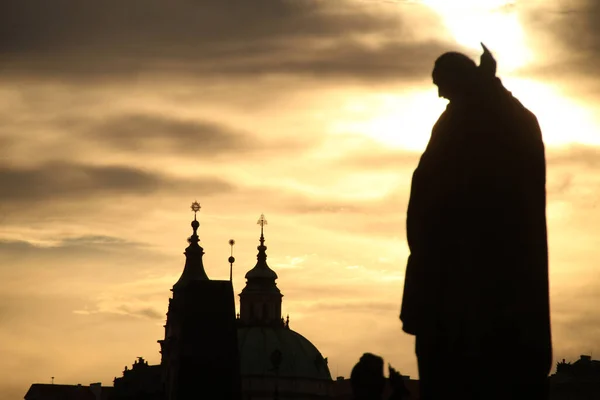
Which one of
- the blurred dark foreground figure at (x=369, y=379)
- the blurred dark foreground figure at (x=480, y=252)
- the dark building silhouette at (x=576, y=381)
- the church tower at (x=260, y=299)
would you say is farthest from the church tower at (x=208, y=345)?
the church tower at (x=260, y=299)

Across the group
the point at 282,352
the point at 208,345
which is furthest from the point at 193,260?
the point at 208,345

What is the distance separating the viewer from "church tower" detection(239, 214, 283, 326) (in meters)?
177

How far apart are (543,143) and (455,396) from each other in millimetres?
1947

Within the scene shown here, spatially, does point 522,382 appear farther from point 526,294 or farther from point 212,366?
point 212,366

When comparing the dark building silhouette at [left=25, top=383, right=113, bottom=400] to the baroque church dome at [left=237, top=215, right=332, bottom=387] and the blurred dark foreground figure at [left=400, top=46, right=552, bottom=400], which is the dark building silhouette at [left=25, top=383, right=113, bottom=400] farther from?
the blurred dark foreground figure at [left=400, top=46, right=552, bottom=400]

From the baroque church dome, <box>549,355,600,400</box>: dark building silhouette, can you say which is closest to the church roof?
the baroque church dome

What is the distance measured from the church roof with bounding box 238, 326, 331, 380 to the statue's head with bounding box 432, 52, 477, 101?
151188mm

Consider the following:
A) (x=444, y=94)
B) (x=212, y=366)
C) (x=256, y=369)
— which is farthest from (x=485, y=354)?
(x=256, y=369)

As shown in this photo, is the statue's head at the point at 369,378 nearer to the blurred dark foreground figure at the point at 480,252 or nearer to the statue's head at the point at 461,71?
the blurred dark foreground figure at the point at 480,252

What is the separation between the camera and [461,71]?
1219cm

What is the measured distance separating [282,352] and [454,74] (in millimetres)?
156165

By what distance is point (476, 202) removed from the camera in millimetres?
11867

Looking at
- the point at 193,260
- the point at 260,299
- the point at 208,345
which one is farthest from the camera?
the point at 260,299

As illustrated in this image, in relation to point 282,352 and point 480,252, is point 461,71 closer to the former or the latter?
point 480,252
